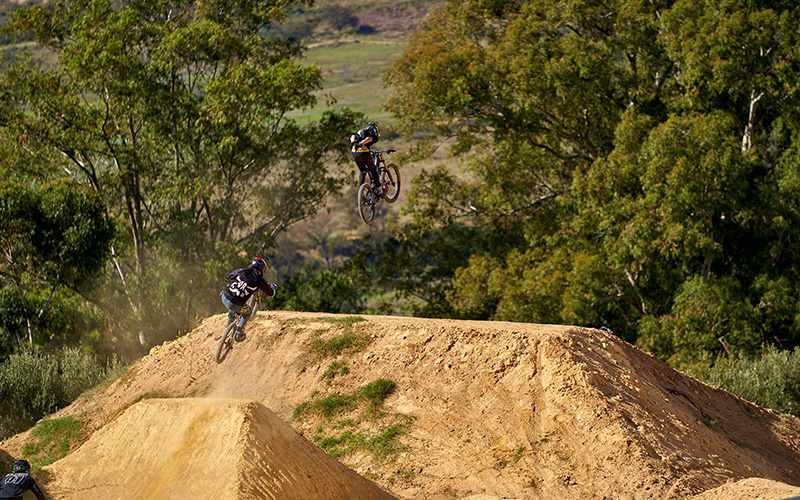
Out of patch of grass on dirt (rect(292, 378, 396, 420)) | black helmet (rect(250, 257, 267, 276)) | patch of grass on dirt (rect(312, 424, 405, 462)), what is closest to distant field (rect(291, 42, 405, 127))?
patch of grass on dirt (rect(292, 378, 396, 420))

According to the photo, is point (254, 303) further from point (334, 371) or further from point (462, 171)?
point (462, 171)

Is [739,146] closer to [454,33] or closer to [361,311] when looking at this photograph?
[454,33]

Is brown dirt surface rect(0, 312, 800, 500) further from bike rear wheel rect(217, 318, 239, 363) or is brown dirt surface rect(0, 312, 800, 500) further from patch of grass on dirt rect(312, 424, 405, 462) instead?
bike rear wheel rect(217, 318, 239, 363)

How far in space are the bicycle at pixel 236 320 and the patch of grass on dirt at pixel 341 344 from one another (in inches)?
170

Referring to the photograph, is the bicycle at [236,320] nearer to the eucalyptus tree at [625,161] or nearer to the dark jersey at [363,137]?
the dark jersey at [363,137]

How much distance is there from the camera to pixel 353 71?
16662cm

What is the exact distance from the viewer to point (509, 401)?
18172mm

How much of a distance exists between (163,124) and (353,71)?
134412 mm

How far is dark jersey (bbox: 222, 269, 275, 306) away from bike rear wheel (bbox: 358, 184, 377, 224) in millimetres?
3165

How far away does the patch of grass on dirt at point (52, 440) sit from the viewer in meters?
20.8

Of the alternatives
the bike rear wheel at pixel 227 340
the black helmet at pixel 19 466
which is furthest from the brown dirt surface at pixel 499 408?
the black helmet at pixel 19 466

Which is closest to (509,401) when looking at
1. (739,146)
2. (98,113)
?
(739,146)

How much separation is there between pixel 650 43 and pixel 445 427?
862 inches

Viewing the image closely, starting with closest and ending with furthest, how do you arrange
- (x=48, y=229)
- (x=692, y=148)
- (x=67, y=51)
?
(x=692, y=148) < (x=48, y=229) < (x=67, y=51)
